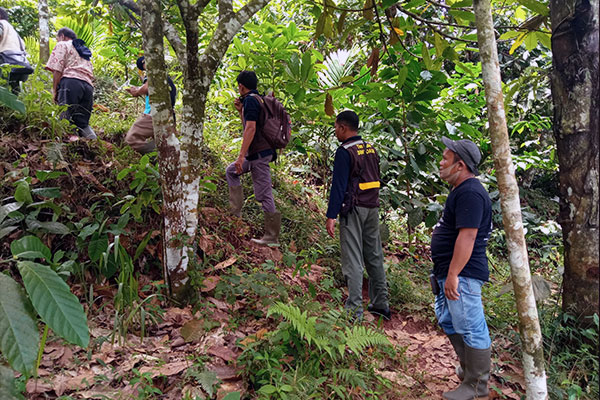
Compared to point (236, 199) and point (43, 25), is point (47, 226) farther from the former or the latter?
point (43, 25)

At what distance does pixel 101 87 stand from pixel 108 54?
5.27 feet

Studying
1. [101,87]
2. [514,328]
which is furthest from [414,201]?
[101,87]

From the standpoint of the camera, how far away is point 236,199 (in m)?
4.96

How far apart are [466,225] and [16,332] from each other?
2487mm

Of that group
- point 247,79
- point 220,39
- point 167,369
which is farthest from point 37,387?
point 247,79

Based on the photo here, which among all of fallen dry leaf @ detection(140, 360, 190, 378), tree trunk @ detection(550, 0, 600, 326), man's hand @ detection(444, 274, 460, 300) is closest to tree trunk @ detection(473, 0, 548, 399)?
man's hand @ detection(444, 274, 460, 300)

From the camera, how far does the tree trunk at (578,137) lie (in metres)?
2.90

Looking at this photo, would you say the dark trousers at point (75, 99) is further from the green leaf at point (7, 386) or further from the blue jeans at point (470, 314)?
the blue jeans at point (470, 314)

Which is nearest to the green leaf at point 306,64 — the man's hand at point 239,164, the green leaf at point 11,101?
the man's hand at point 239,164

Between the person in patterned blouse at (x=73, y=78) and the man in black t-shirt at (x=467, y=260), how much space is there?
170 inches

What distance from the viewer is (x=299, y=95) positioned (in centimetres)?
472

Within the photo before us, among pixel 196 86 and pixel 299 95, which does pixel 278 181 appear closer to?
pixel 299 95

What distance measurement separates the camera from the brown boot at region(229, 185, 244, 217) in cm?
490

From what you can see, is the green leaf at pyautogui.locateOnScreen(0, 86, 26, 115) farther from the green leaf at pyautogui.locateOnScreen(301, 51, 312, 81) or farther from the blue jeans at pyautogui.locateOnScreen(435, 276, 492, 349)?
the green leaf at pyautogui.locateOnScreen(301, 51, 312, 81)
